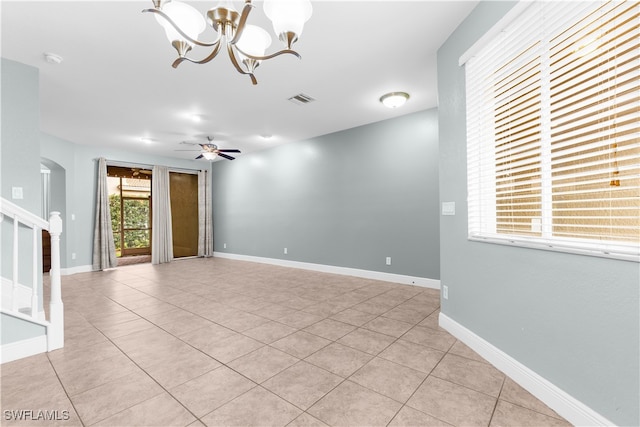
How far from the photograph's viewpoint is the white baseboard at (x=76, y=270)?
5.56m

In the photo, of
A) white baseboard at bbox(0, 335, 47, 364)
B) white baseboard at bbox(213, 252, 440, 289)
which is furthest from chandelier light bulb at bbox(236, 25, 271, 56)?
white baseboard at bbox(213, 252, 440, 289)

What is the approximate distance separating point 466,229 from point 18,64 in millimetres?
4657

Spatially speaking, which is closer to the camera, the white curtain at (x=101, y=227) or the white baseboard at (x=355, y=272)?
the white baseboard at (x=355, y=272)

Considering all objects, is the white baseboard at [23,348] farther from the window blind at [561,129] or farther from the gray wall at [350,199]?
the gray wall at [350,199]

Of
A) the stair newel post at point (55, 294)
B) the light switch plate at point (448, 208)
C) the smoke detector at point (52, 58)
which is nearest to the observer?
the stair newel post at point (55, 294)

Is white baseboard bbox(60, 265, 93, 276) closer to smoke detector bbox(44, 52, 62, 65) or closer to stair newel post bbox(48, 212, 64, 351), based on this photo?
stair newel post bbox(48, 212, 64, 351)

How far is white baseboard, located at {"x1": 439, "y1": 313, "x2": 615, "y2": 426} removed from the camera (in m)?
1.38

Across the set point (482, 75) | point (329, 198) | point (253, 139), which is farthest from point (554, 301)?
point (253, 139)

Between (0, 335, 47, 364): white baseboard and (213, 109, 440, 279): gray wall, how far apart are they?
13.4ft

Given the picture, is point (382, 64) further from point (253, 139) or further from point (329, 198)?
point (253, 139)

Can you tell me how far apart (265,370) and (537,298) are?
1.90 meters

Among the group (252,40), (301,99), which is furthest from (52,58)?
(301,99)

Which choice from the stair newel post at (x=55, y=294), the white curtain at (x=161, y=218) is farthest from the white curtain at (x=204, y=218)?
the stair newel post at (x=55, y=294)

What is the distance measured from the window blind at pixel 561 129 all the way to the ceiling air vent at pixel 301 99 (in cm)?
212
